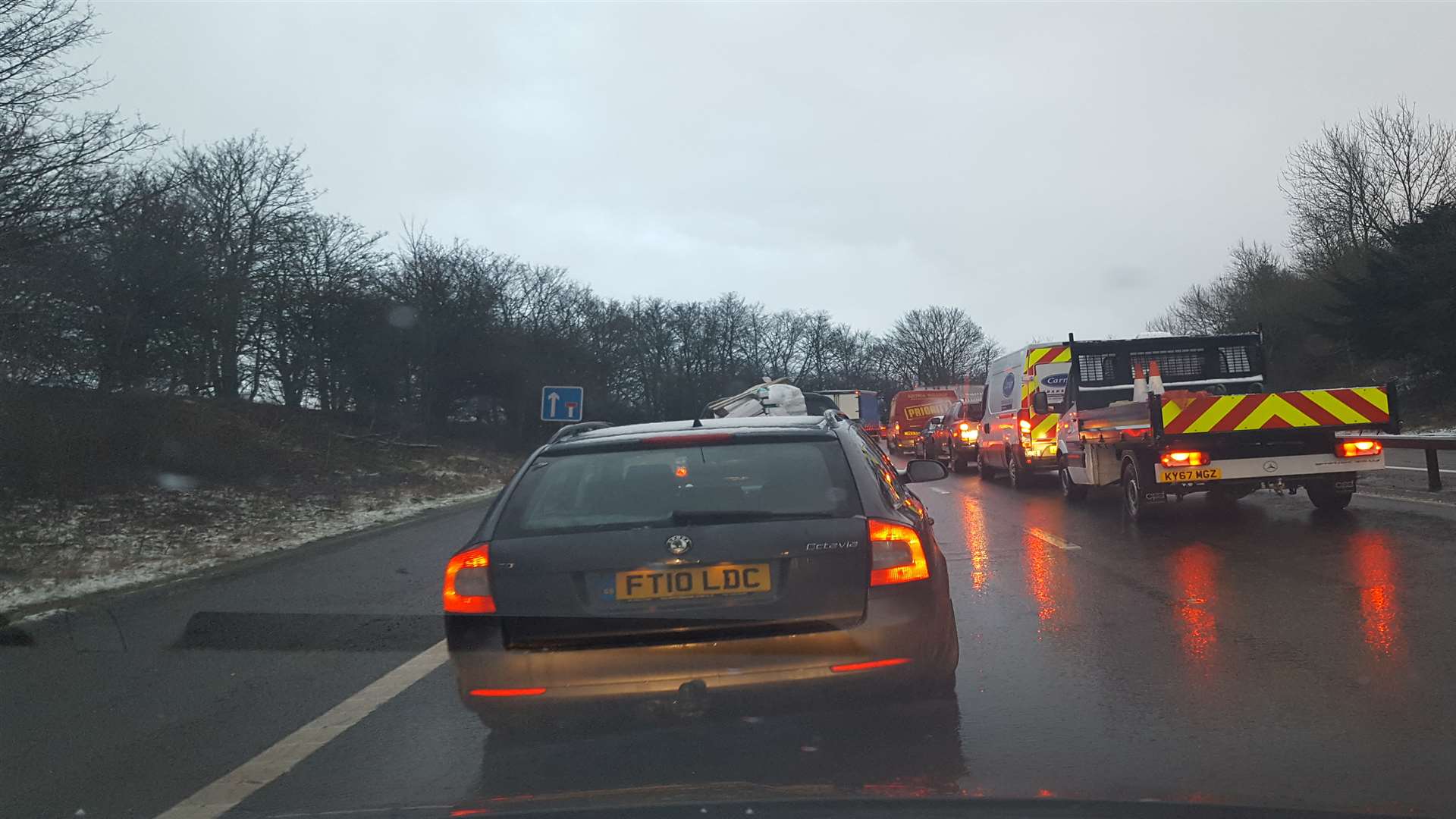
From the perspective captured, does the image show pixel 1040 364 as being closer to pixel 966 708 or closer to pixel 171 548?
pixel 171 548

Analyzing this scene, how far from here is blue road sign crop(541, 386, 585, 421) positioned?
26547 mm

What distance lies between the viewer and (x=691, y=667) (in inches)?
162

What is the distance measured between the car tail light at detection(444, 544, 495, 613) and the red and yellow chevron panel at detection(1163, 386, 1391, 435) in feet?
29.2

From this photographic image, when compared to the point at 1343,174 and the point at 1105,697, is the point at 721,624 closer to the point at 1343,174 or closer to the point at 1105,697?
the point at 1105,697

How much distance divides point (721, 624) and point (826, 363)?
312 feet

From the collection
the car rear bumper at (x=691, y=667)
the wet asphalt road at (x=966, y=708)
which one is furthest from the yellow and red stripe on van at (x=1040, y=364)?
the car rear bumper at (x=691, y=667)

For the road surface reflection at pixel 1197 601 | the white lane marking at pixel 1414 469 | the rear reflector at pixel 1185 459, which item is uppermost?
the rear reflector at pixel 1185 459

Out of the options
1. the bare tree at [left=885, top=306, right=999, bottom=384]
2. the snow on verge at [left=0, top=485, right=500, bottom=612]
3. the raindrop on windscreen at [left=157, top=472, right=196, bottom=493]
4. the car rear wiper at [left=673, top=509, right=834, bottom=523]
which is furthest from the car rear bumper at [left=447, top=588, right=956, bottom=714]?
the bare tree at [left=885, top=306, right=999, bottom=384]

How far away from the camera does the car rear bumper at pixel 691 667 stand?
4.10 m

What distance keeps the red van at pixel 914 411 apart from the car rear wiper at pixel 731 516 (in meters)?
34.4

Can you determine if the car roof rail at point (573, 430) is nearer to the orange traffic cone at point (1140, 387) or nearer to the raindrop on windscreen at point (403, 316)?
the orange traffic cone at point (1140, 387)

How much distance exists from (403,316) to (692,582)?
118 feet

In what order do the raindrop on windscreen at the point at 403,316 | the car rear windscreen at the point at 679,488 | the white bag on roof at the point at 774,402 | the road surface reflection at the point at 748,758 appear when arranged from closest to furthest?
1. the road surface reflection at the point at 748,758
2. the car rear windscreen at the point at 679,488
3. the white bag on roof at the point at 774,402
4. the raindrop on windscreen at the point at 403,316

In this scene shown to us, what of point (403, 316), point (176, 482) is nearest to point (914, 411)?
point (403, 316)
